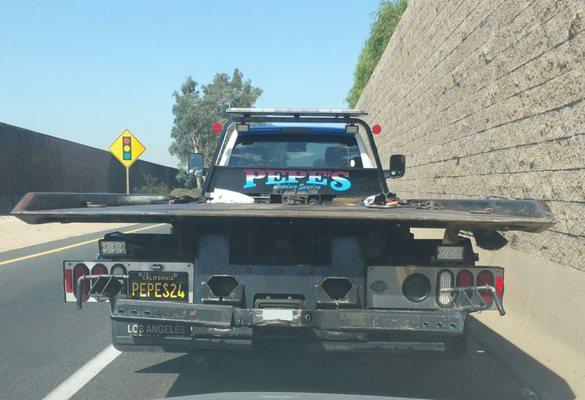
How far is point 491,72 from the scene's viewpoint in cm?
922

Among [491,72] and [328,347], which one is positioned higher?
[491,72]

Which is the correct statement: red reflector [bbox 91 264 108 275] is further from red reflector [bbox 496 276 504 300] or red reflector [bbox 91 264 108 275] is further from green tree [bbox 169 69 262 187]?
green tree [bbox 169 69 262 187]

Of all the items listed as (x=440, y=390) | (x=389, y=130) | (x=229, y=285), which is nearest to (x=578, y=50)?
(x=440, y=390)

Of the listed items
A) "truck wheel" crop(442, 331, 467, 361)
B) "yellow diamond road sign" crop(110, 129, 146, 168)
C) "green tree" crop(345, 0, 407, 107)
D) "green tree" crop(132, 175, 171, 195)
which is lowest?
"truck wheel" crop(442, 331, 467, 361)

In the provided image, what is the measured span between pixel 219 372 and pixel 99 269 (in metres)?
1.68

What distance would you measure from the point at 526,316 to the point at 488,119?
3248 mm

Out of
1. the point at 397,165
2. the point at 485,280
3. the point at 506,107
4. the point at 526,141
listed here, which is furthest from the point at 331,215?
the point at 506,107

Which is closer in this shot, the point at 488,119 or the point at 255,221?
the point at 255,221

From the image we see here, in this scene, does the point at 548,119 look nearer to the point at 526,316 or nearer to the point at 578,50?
the point at 578,50

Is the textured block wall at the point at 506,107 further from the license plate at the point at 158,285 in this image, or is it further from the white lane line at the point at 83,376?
the white lane line at the point at 83,376

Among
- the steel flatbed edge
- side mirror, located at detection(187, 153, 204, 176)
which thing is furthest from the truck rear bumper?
side mirror, located at detection(187, 153, 204, 176)

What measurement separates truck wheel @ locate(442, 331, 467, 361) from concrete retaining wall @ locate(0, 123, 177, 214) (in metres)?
26.7

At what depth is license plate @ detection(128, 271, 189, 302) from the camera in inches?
190

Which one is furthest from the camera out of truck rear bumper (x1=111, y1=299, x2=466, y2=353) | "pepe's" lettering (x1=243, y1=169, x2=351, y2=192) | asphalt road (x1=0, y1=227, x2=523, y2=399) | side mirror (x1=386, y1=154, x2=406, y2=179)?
side mirror (x1=386, y1=154, x2=406, y2=179)
